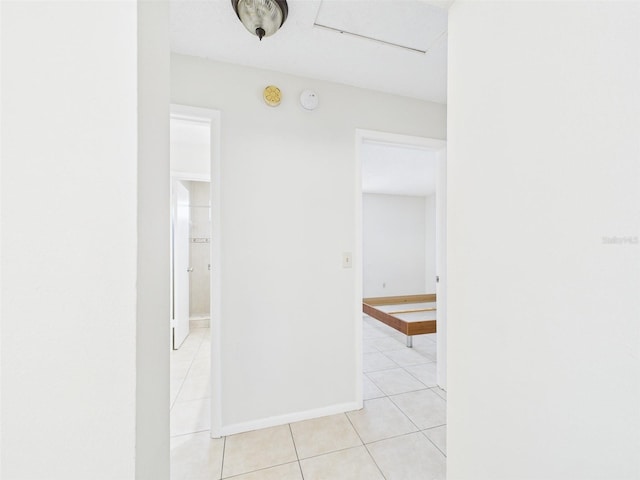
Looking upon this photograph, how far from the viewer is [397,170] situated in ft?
14.0

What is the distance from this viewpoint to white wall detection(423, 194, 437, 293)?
6.35m

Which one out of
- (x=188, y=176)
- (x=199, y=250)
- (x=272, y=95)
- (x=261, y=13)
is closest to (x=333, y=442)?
(x=272, y=95)

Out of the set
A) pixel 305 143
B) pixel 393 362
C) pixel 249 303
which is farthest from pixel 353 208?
pixel 393 362

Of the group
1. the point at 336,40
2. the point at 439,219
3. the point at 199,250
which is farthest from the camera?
the point at 199,250

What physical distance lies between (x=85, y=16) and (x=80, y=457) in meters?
0.73

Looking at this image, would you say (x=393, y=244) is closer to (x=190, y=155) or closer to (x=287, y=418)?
(x=190, y=155)

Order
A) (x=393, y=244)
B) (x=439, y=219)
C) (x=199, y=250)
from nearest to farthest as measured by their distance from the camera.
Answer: (x=439, y=219)
(x=199, y=250)
(x=393, y=244)

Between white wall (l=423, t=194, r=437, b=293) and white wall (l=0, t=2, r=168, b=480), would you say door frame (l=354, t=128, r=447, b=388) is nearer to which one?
white wall (l=0, t=2, r=168, b=480)

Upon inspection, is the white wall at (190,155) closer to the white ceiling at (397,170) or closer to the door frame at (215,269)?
the door frame at (215,269)

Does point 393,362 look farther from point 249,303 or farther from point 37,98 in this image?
point 37,98

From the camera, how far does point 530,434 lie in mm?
679

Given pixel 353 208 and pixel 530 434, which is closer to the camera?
pixel 530 434

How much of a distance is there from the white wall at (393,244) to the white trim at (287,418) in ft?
13.8

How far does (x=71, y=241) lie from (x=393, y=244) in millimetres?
6308
